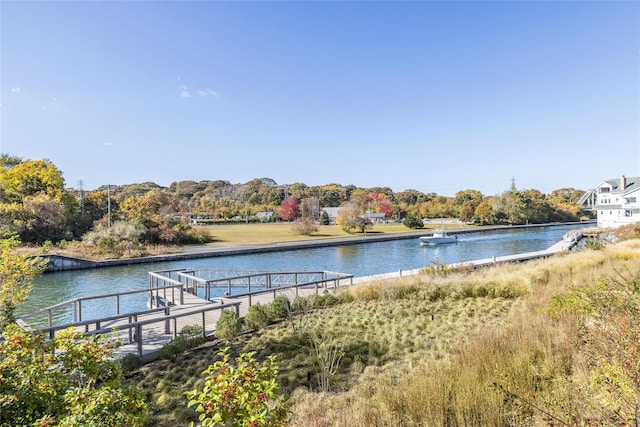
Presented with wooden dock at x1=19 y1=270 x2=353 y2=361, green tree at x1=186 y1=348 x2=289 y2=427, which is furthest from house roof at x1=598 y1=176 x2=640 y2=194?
green tree at x1=186 y1=348 x2=289 y2=427

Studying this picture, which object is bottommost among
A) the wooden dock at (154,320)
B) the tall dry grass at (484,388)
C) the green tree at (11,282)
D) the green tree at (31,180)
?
the wooden dock at (154,320)

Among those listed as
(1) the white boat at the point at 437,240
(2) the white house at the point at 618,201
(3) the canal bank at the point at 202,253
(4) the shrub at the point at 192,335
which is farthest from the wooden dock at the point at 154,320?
(2) the white house at the point at 618,201

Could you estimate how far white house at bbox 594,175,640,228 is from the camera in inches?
1443

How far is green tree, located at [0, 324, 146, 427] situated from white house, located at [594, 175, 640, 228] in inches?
1826

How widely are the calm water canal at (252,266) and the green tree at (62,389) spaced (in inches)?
396

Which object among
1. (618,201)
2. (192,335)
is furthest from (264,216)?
(192,335)

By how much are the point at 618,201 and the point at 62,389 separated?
2069 inches

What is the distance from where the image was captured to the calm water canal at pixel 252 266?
46.5 feet

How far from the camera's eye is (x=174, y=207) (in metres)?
59.2

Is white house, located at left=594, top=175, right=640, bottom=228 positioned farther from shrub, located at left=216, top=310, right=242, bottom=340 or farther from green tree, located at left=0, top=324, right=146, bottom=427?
green tree, located at left=0, top=324, right=146, bottom=427

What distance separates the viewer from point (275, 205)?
252ft

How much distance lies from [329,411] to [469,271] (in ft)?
35.9

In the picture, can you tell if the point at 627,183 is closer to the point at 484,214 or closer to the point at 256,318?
the point at 484,214

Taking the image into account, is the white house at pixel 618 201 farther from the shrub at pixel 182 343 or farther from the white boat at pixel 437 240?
the shrub at pixel 182 343
